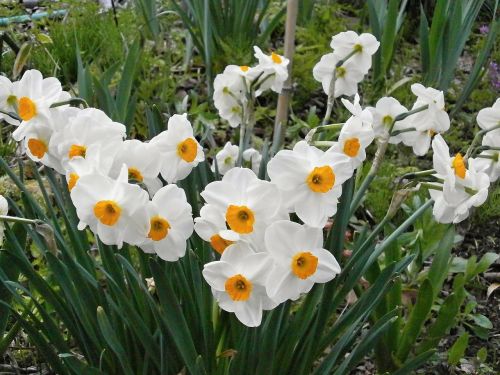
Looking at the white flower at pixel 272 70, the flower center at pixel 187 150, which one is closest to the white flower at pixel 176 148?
the flower center at pixel 187 150

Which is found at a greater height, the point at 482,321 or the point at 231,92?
the point at 231,92

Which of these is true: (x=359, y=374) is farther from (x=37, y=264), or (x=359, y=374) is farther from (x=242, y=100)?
(x=37, y=264)

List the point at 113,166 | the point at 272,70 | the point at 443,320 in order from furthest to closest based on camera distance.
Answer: the point at 443,320 < the point at 272,70 < the point at 113,166

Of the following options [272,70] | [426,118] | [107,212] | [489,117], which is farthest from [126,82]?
[107,212]

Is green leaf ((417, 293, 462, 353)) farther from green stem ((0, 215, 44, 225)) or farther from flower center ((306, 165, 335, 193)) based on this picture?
green stem ((0, 215, 44, 225))

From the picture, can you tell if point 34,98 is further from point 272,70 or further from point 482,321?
point 482,321

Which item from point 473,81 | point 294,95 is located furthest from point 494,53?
point 294,95

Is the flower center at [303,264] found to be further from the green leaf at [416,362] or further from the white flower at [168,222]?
the green leaf at [416,362]
